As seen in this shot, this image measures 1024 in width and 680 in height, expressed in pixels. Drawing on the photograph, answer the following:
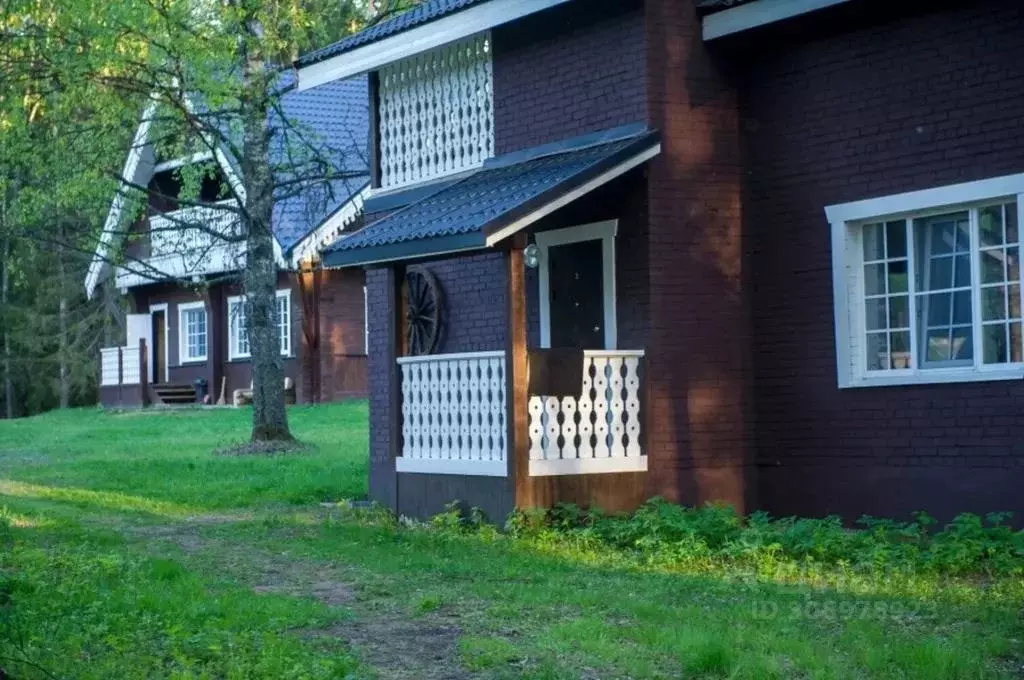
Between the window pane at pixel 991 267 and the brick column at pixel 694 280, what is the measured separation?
2351 millimetres

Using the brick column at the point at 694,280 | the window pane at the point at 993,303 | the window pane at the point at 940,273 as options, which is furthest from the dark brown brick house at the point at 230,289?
the window pane at the point at 993,303

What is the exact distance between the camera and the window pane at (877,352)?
495 inches

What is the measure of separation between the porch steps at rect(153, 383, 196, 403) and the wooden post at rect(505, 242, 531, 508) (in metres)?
24.8

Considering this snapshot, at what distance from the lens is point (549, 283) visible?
14.4m

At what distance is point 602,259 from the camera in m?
13.6

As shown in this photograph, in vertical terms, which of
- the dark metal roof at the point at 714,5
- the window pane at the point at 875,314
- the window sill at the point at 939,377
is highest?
the dark metal roof at the point at 714,5

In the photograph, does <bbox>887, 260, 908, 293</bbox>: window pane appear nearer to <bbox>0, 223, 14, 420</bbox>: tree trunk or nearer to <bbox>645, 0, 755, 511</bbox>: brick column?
<bbox>645, 0, 755, 511</bbox>: brick column

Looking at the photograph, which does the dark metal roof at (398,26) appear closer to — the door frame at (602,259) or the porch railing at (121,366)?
the door frame at (602,259)

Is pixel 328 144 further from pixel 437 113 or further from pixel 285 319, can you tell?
pixel 437 113

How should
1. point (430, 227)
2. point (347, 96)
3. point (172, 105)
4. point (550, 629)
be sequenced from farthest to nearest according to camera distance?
point (347, 96), point (172, 105), point (430, 227), point (550, 629)

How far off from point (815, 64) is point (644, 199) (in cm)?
184

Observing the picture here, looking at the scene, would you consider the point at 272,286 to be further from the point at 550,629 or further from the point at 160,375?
the point at 160,375

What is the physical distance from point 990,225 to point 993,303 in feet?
1.97

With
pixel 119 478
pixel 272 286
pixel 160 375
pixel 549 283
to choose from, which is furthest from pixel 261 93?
pixel 160 375
